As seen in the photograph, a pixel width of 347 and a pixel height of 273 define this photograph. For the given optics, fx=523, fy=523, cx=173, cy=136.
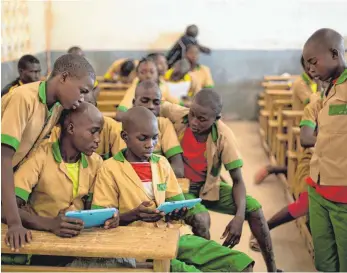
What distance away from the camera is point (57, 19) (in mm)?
7109

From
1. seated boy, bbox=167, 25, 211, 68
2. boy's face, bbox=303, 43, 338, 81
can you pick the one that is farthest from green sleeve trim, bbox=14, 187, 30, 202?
seated boy, bbox=167, 25, 211, 68

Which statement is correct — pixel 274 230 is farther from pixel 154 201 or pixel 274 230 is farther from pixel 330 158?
pixel 154 201

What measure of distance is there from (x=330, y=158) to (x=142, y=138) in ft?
2.77

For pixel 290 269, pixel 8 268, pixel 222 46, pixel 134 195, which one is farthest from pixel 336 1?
pixel 8 268

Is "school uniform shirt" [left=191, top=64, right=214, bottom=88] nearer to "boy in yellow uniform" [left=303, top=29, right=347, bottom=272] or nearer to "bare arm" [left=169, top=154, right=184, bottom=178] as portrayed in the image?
"bare arm" [left=169, top=154, right=184, bottom=178]

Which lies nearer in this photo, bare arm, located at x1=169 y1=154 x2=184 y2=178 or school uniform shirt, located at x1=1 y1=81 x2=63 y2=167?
school uniform shirt, located at x1=1 y1=81 x2=63 y2=167

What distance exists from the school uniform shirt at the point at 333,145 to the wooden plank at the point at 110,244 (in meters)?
0.90

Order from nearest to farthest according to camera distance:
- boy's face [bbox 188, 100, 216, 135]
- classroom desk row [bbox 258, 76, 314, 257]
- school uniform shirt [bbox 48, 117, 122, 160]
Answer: boy's face [bbox 188, 100, 216, 135]
school uniform shirt [bbox 48, 117, 122, 160]
classroom desk row [bbox 258, 76, 314, 257]

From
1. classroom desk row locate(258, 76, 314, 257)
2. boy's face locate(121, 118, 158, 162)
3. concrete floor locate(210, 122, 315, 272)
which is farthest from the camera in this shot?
classroom desk row locate(258, 76, 314, 257)

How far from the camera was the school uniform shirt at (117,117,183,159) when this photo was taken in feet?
8.23

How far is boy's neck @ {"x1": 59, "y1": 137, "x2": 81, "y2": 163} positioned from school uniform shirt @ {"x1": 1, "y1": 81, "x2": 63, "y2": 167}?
0.25ft

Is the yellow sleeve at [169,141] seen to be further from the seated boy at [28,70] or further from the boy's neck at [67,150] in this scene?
the seated boy at [28,70]

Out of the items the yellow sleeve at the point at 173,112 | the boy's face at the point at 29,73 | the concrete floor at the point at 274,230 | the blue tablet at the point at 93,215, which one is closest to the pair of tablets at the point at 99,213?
the blue tablet at the point at 93,215

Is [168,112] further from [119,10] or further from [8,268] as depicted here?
[119,10]
